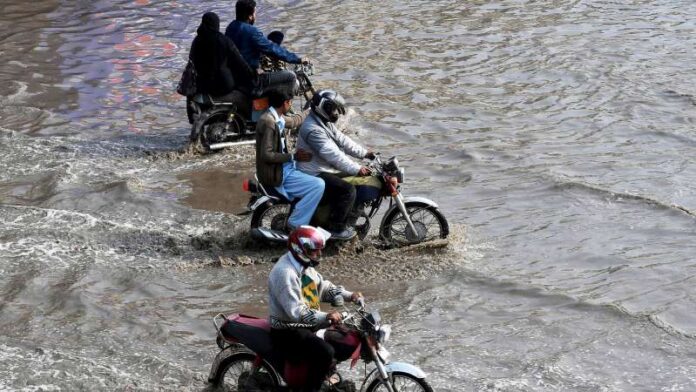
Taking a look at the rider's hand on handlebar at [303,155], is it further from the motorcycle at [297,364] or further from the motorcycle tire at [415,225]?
the motorcycle at [297,364]

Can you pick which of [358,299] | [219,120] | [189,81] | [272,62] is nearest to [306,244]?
[358,299]

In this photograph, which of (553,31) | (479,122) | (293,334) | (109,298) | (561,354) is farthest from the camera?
(553,31)

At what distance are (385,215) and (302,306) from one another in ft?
11.7

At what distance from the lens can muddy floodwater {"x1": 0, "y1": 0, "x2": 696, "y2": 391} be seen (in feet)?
26.9

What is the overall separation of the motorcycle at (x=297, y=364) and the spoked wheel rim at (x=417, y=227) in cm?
318

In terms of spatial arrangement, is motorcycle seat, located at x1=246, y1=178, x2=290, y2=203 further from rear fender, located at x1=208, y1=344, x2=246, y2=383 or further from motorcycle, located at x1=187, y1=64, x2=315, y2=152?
motorcycle, located at x1=187, y1=64, x2=315, y2=152

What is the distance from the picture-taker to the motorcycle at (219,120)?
43.3 ft

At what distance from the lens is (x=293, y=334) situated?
6.72m

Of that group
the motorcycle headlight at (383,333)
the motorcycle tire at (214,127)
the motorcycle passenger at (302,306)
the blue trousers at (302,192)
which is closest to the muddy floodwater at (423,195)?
the motorcycle tire at (214,127)

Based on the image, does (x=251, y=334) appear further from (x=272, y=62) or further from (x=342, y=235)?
(x=272, y=62)

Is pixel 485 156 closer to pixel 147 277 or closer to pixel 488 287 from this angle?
pixel 488 287

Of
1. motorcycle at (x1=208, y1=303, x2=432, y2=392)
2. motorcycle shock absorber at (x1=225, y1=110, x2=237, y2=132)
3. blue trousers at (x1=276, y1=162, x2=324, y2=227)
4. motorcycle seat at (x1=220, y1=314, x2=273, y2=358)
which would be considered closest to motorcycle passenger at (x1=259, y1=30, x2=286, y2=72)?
motorcycle shock absorber at (x1=225, y1=110, x2=237, y2=132)

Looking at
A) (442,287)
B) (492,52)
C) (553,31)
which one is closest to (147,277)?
(442,287)

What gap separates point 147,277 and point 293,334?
324 cm
